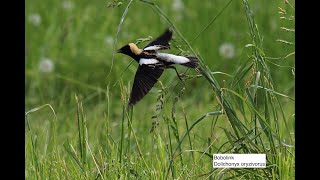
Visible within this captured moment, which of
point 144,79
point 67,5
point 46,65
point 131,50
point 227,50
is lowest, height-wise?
point 144,79

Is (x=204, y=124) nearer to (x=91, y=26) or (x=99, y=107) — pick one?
(x=99, y=107)

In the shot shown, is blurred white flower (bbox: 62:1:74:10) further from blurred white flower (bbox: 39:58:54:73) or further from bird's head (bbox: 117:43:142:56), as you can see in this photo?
bird's head (bbox: 117:43:142:56)

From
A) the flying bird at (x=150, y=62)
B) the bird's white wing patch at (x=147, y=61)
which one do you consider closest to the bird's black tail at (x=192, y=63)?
the flying bird at (x=150, y=62)

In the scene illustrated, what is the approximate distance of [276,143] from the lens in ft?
9.45

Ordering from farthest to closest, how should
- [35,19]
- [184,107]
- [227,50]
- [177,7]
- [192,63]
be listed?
[35,19] → [177,7] → [227,50] → [184,107] → [192,63]

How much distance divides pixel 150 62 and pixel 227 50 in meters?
0.85

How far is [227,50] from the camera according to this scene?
366 cm

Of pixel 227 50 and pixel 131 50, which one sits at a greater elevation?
pixel 227 50

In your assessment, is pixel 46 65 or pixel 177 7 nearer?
pixel 177 7

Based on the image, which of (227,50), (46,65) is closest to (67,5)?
(46,65)

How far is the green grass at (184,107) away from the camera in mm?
2844

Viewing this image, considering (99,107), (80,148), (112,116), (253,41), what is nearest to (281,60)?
(253,41)

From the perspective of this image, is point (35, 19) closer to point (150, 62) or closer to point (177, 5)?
point (177, 5)

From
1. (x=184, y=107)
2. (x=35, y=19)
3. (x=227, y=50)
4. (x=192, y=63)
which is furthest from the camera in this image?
(x=35, y=19)
